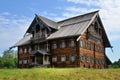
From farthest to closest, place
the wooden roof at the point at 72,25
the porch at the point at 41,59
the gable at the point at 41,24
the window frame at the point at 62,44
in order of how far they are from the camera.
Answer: the gable at the point at 41,24 < the porch at the point at 41,59 < the window frame at the point at 62,44 < the wooden roof at the point at 72,25

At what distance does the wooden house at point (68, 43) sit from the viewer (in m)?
48.2

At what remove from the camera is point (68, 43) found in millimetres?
49312

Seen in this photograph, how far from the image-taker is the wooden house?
158 ft

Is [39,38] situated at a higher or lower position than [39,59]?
higher

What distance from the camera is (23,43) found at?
2354 inches

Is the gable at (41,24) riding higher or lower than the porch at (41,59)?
higher

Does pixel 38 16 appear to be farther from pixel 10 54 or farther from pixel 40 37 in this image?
pixel 10 54

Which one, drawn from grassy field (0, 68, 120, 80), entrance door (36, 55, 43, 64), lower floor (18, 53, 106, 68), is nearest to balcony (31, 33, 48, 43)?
lower floor (18, 53, 106, 68)

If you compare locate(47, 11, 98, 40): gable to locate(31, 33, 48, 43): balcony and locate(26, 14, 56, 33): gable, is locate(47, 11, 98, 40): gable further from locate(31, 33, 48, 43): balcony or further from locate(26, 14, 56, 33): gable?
locate(26, 14, 56, 33): gable

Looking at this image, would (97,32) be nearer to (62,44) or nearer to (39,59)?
(62,44)

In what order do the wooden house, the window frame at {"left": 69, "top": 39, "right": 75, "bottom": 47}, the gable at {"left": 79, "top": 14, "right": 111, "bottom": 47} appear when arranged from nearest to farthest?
the wooden house < the window frame at {"left": 69, "top": 39, "right": 75, "bottom": 47} < the gable at {"left": 79, "top": 14, "right": 111, "bottom": 47}

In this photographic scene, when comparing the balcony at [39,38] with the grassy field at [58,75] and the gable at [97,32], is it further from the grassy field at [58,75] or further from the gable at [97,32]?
the grassy field at [58,75]

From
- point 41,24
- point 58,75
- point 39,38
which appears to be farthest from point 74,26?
point 58,75

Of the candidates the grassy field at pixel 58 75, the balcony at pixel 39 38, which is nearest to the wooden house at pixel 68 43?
the balcony at pixel 39 38
